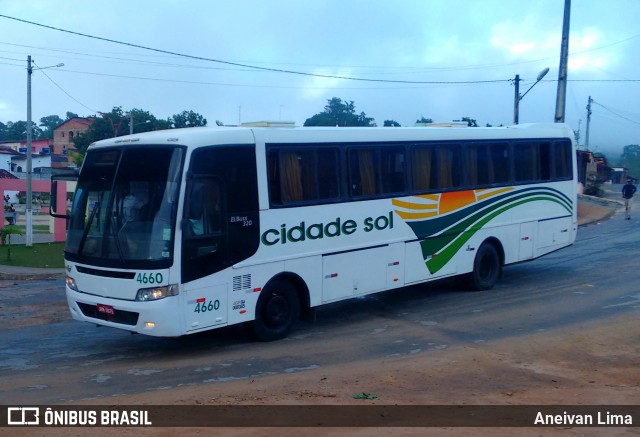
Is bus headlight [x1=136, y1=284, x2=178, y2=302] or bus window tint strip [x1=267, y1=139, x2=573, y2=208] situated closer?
bus headlight [x1=136, y1=284, x2=178, y2=302]

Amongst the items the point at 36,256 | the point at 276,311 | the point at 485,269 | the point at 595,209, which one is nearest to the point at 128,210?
the point at 276,311

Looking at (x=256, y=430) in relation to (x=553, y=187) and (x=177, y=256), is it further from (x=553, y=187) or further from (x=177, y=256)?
(x=553, y=187)

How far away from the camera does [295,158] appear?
10.9 m

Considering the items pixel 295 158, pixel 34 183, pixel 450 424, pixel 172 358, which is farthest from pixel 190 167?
pixel 34 183

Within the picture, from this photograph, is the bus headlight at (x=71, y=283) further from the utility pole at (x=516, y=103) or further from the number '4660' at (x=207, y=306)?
the utility pole at (x=516, y=103)

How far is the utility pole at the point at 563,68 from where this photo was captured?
2803cm

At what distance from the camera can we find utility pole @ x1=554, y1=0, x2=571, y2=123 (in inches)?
1104

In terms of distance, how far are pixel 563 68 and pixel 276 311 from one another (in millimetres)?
21580

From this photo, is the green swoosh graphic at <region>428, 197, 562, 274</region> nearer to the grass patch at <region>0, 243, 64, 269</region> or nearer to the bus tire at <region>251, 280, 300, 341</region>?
the bus tire at <region>251, 280, 300, 341</region>

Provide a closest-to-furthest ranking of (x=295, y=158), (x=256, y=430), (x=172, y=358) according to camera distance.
→ (x=256, y=430)
(x=172, y=358)
(x=295, y=158)

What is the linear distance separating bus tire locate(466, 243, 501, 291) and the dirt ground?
3.86 metres

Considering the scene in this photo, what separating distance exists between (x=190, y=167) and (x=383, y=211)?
3909mm

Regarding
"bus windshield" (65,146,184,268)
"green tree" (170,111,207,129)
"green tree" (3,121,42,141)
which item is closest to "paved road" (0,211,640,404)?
"bus windshield" (65,146,184,268)

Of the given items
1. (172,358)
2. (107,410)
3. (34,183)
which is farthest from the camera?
(34,183)
